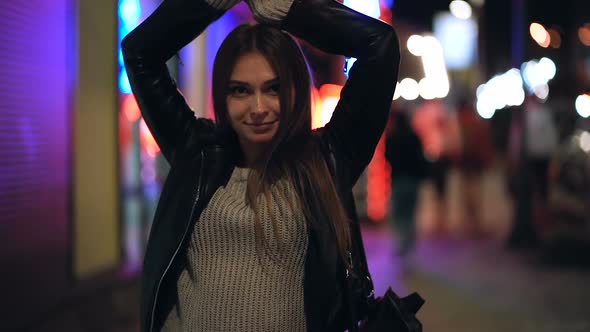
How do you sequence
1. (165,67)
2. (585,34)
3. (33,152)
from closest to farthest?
(165,67) < (33,152) < (585,34)

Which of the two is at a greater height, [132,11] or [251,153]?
[132,11]

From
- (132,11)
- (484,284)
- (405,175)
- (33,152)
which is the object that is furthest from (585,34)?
(33,152)

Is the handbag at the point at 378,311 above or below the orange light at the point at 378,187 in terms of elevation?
above

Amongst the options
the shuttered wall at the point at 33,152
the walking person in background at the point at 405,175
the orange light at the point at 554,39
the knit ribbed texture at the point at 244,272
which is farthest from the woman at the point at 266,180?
the orange light at the point at 554,39

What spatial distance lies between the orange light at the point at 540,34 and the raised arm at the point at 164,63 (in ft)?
25.3

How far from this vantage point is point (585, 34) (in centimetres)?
971

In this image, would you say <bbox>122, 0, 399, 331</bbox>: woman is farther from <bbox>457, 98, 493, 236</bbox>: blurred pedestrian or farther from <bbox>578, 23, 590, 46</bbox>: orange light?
<bbox>457, 98, 493, 236</bbox>: blurred pedestrian

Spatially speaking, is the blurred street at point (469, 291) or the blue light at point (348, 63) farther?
the blurred street at point (469, 291)

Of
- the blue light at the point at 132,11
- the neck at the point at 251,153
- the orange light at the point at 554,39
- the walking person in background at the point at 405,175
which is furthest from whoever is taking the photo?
the orange light at the point at 554,39

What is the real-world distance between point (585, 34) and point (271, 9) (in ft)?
29.1

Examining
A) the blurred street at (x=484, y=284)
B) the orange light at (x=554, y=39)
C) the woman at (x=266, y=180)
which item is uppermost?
the orange light at (x=554, y=39)

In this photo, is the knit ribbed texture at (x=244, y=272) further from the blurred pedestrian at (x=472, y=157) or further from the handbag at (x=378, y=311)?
the blurred pedestrian at (x=472, y=157)

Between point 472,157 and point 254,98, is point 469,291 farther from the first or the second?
point 254,98

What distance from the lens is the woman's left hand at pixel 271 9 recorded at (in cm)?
188
